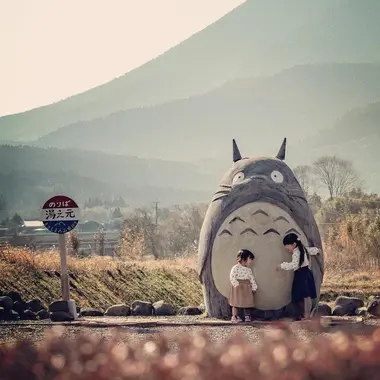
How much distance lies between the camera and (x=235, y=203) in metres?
15.6

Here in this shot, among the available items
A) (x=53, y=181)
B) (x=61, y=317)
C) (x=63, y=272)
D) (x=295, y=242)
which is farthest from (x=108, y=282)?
(x=53, y=181)

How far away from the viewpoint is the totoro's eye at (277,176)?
51.9 ft

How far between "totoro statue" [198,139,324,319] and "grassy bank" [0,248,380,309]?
5.76 metres

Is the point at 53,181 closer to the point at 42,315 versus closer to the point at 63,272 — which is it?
the point at 42,315

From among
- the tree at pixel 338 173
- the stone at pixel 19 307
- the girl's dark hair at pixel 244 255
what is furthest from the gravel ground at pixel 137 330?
the tree at pixel 338 173

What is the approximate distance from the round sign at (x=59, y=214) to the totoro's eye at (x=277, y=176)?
3592 millimetres

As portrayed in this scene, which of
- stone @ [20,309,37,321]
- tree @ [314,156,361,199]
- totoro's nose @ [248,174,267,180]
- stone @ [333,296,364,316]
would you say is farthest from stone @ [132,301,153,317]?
tree @ [314,156,361,199]

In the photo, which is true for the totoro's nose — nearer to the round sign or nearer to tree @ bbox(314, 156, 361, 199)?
the round sign

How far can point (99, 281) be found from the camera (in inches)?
922

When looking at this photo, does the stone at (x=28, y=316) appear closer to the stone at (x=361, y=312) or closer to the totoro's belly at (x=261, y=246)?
the totoro's belly at (x=261, y=246)

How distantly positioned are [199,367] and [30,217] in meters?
131

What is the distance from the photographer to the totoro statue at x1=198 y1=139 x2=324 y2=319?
49.6 feet

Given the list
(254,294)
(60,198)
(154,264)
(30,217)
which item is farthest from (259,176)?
(30,217)

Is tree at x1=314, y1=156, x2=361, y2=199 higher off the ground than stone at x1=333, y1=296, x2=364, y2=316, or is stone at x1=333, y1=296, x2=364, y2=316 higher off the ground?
tree at x1=314, y1=156, x2=361, y2=199
